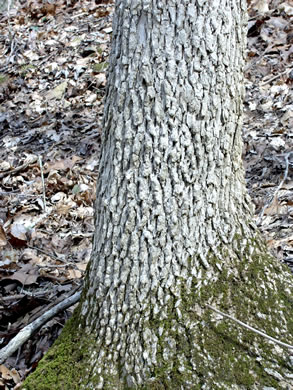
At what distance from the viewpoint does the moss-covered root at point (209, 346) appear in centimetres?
185

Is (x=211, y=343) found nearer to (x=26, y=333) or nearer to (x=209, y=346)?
(x=209, y=346)

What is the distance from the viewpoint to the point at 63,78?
773 cm

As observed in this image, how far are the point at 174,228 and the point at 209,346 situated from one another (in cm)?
51

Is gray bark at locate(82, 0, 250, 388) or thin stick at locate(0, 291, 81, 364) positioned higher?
gray bark at locate(82, 0, 250, 388)

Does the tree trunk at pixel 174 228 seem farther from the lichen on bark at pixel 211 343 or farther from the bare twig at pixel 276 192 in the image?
the bare twig at pixel 276 192

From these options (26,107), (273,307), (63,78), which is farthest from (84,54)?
(273,307)

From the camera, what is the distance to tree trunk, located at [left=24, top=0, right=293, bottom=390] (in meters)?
1.83

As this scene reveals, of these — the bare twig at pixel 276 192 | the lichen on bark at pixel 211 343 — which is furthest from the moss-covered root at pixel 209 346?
the bare twig at pixel 276 192

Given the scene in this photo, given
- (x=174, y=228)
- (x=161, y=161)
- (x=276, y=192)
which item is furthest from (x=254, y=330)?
(x=276, y=192)

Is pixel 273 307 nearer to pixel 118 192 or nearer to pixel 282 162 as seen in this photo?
pixel 118 192

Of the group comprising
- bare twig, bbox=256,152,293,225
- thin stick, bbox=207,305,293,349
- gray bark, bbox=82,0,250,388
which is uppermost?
gray bark, bbox=82,0,250,388

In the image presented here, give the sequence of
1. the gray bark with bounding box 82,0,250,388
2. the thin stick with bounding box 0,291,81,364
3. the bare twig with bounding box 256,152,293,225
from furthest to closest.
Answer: the bare twig with bounding box 256,152,293,225
the thin stick with bounding box 0,291,81,364
the gray bark with bounding box 82,0,250,388

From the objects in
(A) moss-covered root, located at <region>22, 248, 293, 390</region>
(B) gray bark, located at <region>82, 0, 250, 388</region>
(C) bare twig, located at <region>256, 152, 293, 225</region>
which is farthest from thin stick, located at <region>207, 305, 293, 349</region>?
(C) bare twig, located at <region>256, 152, 293, 225</region>

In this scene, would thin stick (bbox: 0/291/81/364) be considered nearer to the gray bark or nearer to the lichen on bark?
the lichen on bark
